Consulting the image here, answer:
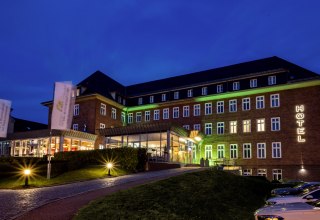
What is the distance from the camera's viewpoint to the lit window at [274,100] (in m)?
38.8

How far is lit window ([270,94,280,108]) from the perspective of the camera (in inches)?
1529

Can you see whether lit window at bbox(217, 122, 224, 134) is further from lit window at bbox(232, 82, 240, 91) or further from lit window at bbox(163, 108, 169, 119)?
lit window at bbox(163, 108, 169, 119)

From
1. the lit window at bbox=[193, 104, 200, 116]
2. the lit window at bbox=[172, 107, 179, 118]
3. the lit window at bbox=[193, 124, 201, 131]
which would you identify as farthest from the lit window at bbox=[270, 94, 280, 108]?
the lit window at bbox=[172, 107, 179, 118]

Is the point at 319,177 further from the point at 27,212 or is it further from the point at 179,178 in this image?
the point at 27,212

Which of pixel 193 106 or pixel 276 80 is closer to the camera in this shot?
pixel 276 80

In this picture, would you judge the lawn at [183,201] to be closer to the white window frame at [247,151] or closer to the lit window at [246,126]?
the white window frame at [247,151]

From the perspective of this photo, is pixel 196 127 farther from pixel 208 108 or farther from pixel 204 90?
pixel 204 90

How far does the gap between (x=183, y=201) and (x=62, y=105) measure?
1353cm

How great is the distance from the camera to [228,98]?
139ft

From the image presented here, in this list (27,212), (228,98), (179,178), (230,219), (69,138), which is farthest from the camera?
(228,98)

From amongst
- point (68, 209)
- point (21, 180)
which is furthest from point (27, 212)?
point (21, 180)

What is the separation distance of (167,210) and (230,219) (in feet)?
8.85

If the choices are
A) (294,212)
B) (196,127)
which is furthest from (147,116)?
(294,212)

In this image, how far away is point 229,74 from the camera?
4550cm
